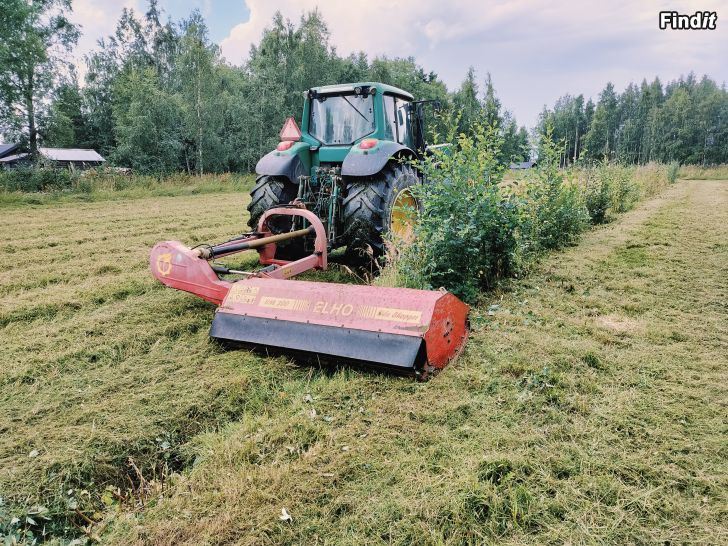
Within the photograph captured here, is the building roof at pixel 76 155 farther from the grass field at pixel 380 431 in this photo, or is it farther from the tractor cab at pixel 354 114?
the grass field at pixel 380 431

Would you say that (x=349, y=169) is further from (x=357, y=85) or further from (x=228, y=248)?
(x=228, y=248)

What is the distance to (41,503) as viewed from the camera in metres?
1.92

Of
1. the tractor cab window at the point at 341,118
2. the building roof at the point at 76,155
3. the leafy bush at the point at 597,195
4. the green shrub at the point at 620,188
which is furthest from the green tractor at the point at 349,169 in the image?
the building roof at the point at 76,155

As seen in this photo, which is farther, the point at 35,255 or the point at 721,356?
the point at 35,255

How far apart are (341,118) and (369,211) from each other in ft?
5.01

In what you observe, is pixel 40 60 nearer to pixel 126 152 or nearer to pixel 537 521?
pixel 126 152

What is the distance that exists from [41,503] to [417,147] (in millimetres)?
5177

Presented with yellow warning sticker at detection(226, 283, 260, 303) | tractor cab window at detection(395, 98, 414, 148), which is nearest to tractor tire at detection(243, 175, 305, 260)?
tractor cab window at detection(395, 98, 414, 148)

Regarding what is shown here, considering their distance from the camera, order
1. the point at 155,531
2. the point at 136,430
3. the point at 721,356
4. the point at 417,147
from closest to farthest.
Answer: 1. the point at 155,531
2. the point at 136,430
3. the point at 721,356
4. the point at 417,147

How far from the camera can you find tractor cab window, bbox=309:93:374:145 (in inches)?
207

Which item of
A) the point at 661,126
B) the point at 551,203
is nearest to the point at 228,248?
the point at 551,203

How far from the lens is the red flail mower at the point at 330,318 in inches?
107

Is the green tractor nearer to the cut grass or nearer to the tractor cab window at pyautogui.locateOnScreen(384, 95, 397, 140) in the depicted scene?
the tractor cab window at pyautogui.locateOnScreen(384, 95, 397, 140)

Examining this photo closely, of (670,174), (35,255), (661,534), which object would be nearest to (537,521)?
(661,534)
